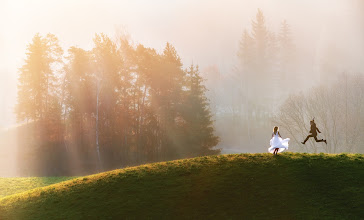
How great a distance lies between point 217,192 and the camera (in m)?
16.5

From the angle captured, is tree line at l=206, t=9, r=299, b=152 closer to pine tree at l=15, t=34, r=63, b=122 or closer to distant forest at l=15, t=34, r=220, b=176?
distant forest at l=15, t=34, r=220, b=176

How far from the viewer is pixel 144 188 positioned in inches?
688

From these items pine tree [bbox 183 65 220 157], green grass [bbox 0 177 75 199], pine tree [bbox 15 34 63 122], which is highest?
pine tree [bbox 15 34 63 122]

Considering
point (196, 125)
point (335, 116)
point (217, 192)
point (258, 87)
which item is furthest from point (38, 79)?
point (258, 87)

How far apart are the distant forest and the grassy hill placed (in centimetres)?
2442

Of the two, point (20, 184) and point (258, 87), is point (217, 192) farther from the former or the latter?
point (258, 87)

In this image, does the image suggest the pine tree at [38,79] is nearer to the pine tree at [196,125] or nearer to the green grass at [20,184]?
the green grass at [20,184]

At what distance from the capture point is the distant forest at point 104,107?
44875 millimetres

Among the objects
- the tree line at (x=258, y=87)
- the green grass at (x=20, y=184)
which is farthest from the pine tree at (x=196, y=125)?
the tree line at (x=258, y=87)

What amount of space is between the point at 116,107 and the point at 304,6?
18227 centimetres

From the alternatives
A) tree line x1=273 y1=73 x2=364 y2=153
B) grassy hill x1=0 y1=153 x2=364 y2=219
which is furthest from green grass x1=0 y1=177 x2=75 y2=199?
tree line x1=273 y1=73 x2=364 y2=153

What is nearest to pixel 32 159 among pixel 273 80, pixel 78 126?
pixel 78 126

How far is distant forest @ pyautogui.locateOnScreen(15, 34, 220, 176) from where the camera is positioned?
44.9m

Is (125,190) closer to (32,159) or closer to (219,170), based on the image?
(219,170)
